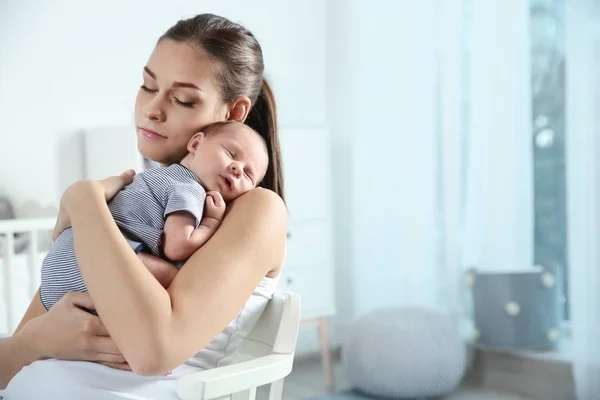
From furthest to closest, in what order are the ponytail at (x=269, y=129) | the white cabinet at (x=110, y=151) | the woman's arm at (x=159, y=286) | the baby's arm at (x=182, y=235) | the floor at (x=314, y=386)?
the floor at (x=314, y=386) < the white cabinet at (x=110, y=151) < the ponytail at (x=269, y=129) < the baby's arm at (x=182, y=235) < the woman's arm at (x=159, y=286)

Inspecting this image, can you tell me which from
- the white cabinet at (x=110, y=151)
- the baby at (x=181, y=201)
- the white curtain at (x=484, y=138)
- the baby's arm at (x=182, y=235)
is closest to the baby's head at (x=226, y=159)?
the baby at (x=181, y=201)

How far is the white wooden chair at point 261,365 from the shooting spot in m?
0.89

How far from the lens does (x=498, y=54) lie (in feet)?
10.4

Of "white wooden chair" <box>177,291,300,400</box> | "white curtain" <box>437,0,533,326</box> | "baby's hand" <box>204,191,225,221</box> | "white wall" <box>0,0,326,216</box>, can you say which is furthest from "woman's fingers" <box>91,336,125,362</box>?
"white curtain" <box>437,0,533,326</box>

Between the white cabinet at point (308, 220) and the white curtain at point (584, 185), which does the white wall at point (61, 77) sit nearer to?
the white cabinet at point (308, 220)

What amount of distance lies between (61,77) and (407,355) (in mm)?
1837

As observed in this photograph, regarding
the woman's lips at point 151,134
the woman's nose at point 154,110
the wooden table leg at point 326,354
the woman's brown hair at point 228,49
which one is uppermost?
the woman's brown hair at point 228,49

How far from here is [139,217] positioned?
3.42 ft

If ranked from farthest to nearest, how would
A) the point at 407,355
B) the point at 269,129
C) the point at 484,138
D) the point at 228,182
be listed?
the point at 484,138, the point at 407,355, the point at 269,129, the point at 228,182

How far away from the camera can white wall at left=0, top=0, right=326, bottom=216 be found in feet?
9.20

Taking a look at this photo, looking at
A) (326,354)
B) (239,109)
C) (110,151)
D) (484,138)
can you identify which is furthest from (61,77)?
(239,109)

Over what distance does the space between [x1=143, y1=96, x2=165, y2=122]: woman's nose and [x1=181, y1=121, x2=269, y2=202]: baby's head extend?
0.07 m

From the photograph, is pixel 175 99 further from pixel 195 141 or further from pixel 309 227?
pixel 309 227

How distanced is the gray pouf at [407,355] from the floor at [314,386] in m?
0.11
